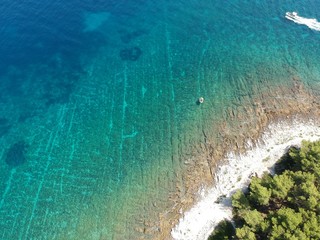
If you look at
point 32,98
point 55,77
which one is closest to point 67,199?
point 32,98

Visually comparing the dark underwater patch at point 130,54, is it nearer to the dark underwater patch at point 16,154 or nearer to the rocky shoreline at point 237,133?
the rocky shoreline at point 237,133

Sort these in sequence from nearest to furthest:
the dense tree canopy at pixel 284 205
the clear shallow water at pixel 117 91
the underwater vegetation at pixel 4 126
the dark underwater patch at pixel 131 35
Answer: the dense tree canopy at pixel 284 205, the clear shallow water at pixel 117 91, the underwater vegetation at pixel 4 126, the dark underwater patch at pixel 131 35

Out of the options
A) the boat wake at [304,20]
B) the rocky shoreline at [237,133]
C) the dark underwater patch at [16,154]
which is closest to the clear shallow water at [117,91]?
the dark underwater patch at [16,154]

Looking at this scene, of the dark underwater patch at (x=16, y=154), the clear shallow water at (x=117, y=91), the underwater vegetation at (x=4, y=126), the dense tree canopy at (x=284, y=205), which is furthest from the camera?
the underwater vegetation at (x=4, y=126)

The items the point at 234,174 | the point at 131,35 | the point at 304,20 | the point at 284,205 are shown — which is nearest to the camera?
the point at 284,205

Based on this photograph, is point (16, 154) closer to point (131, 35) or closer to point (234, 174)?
point (234, 174)

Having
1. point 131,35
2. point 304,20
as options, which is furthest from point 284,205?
point 131,35
